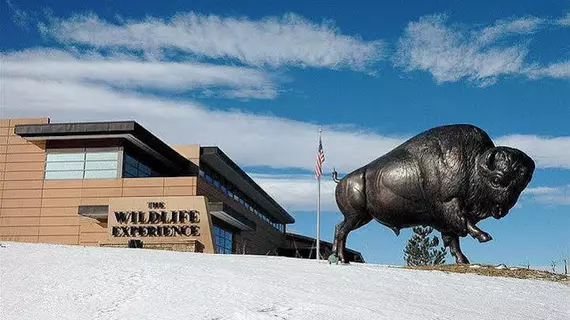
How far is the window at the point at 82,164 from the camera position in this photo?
38.6m

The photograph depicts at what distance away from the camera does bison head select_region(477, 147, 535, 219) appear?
50.3 feet

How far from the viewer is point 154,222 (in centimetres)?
3600

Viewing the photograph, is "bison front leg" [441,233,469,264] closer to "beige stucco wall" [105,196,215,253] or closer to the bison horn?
the bison horn

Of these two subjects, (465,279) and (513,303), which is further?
(465,279)

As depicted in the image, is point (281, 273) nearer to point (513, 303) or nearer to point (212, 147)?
point (513, 303)

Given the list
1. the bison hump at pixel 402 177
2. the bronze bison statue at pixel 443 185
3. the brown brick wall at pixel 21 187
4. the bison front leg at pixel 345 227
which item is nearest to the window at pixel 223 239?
the brown brick wall at pixel 21 187

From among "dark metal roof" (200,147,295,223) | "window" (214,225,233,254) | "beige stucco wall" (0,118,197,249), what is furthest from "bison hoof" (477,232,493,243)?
"dark metal roof" (200,147,295,223)

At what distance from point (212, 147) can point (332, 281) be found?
34.3m

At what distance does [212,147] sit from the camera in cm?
4566

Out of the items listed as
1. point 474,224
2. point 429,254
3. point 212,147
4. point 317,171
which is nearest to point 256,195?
point 212,147

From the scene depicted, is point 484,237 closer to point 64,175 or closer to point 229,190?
point 64,175

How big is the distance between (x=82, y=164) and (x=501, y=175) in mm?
28494

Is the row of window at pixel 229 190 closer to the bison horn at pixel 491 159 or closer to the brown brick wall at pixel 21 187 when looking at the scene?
the brown brick wall at pixel 21 187

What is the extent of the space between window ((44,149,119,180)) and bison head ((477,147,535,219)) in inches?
1049
